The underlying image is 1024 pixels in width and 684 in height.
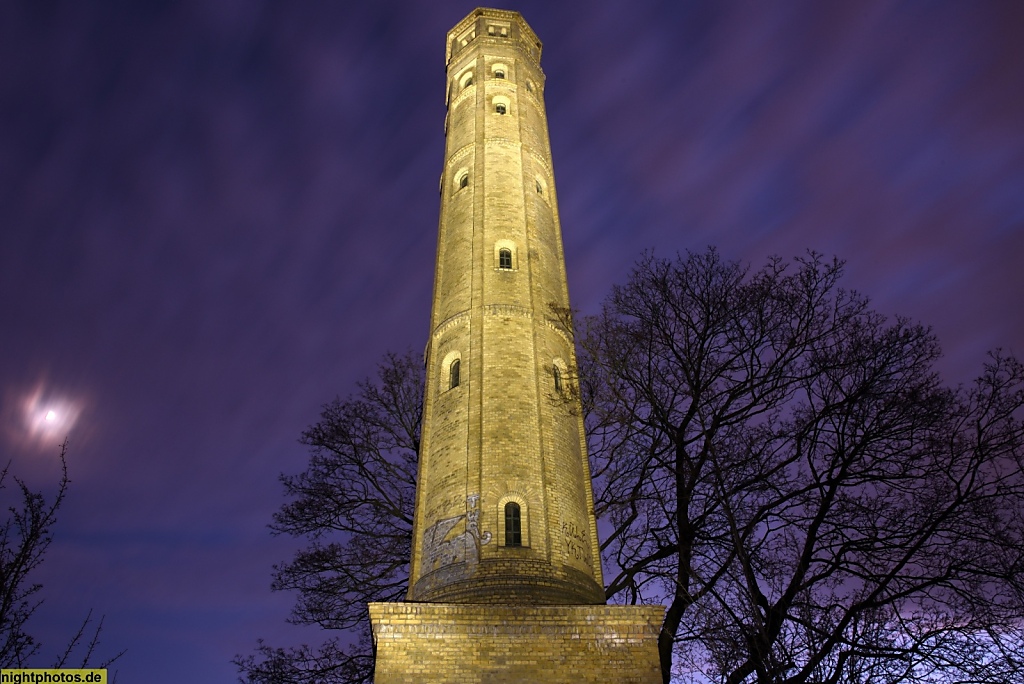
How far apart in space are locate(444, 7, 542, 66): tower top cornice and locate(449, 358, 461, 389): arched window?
43.2 feet

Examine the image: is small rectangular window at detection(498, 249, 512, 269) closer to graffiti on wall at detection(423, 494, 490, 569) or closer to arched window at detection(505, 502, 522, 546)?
graffiti on wall at detection(423, 494, 490, 569)

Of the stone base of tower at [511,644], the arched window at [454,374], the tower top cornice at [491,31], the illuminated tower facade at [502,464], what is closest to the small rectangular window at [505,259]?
the illuminated tower facade at [502,464]

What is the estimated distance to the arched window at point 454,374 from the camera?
1692 centimetres

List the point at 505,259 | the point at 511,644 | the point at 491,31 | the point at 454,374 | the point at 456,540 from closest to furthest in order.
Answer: the point at 511,644, the point at 456,540, the point at 454,374, the point at 505,259, the point at 491,31

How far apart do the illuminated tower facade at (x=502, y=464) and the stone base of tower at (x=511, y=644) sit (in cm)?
2

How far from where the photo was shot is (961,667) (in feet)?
37.4

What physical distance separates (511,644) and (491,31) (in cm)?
2044

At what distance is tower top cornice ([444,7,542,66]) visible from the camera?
2580 centimetres

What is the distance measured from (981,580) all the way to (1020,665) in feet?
6.34

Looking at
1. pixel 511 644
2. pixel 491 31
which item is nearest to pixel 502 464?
pixel 511 644

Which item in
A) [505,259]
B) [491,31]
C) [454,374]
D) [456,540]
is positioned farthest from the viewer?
[491,31]

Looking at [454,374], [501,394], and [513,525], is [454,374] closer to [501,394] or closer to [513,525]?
[501,394]

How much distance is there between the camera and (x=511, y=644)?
1206 centimetres

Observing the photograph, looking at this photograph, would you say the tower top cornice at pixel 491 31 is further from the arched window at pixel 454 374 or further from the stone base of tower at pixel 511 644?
the stone base of tower at pixel 511 644
